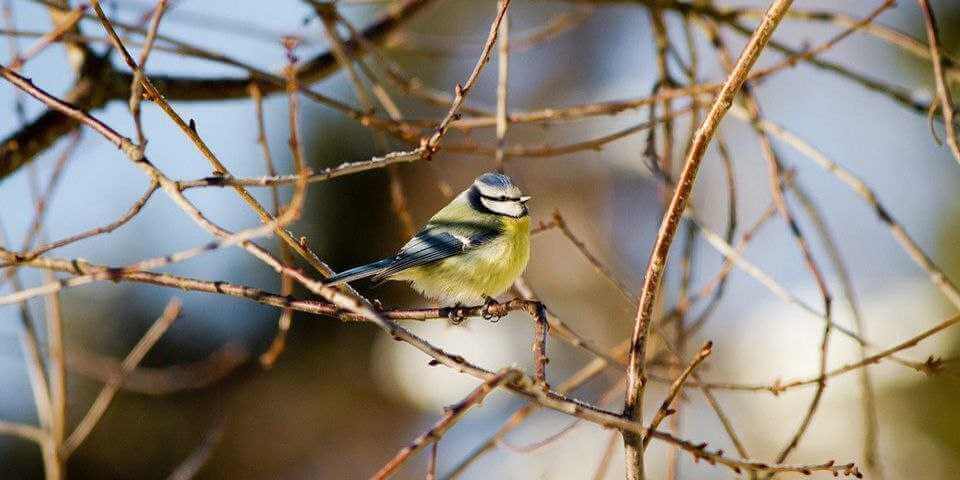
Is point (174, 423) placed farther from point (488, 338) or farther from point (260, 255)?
point (260, 255)

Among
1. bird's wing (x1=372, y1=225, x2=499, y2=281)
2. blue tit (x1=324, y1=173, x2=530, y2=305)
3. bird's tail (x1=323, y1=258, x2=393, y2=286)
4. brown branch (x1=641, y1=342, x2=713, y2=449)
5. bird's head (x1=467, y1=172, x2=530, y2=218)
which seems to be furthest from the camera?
bird's head (x1=467, y1=172, x2=530, y2=218)

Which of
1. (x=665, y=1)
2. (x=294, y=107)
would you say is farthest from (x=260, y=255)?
(x=665, y=1)

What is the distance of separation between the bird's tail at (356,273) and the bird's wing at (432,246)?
58 millimetres

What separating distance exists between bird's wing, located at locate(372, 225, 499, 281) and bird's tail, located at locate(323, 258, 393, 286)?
6 cm

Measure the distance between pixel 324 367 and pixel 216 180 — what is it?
7.19 m

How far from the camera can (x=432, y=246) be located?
7.60 ft

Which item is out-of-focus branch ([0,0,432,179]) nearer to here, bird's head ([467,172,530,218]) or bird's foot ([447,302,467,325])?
bird's head ([467,172,530,218])

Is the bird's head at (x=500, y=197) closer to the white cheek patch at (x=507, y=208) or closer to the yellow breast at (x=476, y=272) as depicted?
the white cheek patch at (x=507, y=208)

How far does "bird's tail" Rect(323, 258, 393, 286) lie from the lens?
4.88 feet

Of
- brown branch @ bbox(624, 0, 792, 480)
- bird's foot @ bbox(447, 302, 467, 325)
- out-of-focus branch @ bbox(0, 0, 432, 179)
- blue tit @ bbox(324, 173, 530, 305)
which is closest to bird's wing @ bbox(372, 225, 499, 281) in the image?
blue tit @ bbox(324, 173, 530, 305)

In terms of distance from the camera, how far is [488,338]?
786cm

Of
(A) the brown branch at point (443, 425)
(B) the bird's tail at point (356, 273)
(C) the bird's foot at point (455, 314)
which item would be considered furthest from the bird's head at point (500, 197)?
(A) the brown branch at point (443, 425)

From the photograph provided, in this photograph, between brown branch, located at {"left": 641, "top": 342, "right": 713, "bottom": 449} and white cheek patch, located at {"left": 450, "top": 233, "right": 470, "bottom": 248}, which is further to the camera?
white cheek patch, located at {"left": 450, "top": 233, "right": 470, "bottom": 248}

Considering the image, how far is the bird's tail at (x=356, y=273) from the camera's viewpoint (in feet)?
4.88
